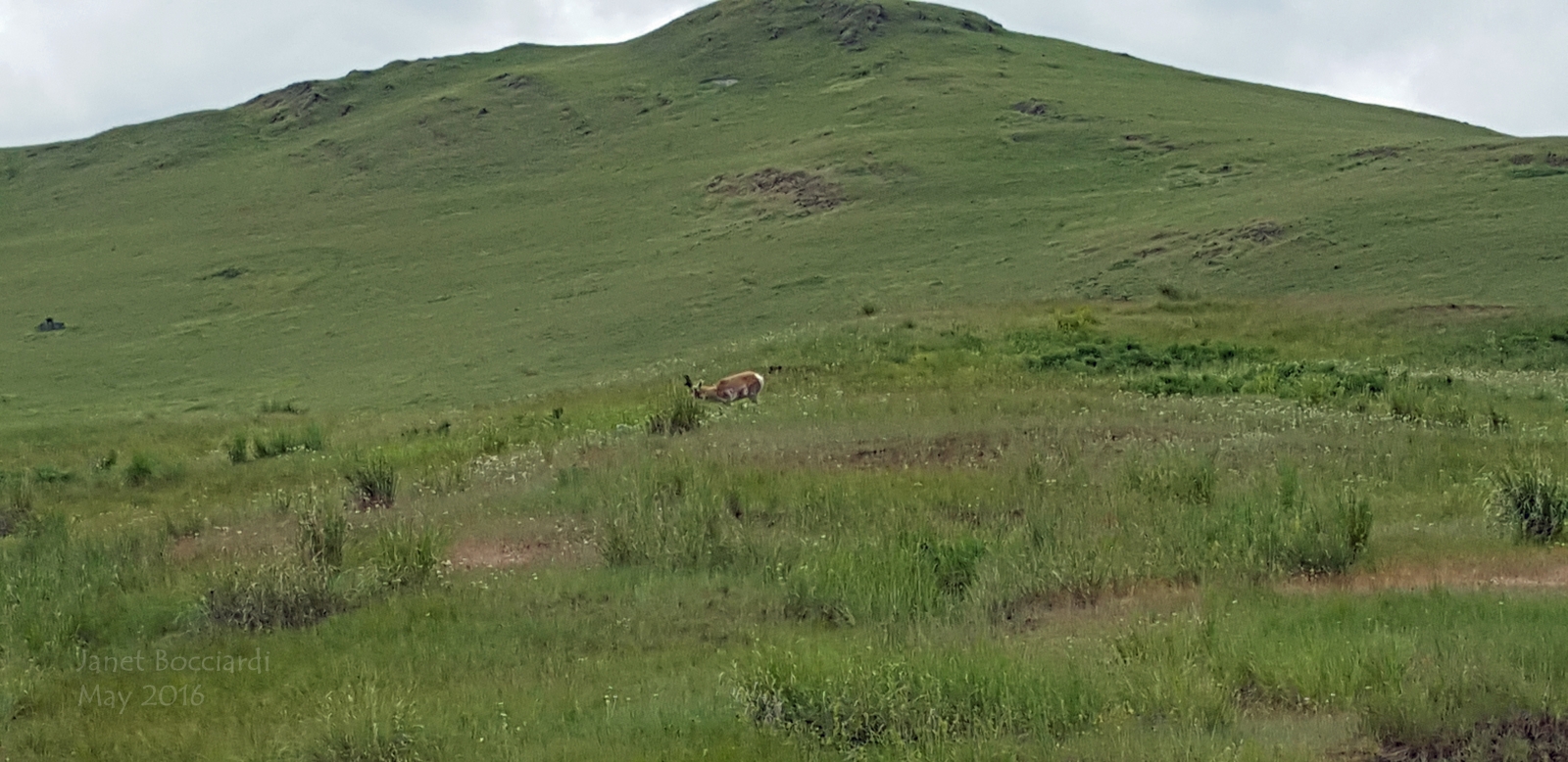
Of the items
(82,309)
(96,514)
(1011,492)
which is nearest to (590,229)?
(82,309)

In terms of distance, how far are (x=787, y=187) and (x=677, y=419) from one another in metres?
45.5

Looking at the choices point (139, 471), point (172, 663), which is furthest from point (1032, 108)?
point (172, 663)

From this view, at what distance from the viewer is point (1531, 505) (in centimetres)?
1045

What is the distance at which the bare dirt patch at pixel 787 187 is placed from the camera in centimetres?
6029

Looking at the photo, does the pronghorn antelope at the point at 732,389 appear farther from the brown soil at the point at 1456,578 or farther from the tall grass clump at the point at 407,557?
the brown soil at the point at 1456,578

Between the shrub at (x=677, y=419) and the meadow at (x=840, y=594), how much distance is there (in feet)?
0.39

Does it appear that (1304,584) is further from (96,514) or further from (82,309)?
(82,309)

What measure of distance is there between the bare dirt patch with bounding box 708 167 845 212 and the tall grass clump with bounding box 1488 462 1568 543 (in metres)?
49.1

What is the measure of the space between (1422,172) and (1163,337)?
2283 centimetres

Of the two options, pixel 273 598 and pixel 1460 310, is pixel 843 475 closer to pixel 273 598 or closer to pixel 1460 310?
pixel 273 598

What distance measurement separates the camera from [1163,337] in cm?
2911

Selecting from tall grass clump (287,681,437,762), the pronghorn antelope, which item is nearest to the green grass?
tall grass clump (287,681,437,762)

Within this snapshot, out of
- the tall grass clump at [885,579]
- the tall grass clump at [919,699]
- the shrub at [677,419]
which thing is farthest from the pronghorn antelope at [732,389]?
the tall grass clump at [919,699]

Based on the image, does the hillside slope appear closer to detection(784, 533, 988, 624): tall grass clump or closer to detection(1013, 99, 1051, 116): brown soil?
detection(1013, 99, 1051, 116): brown soil
